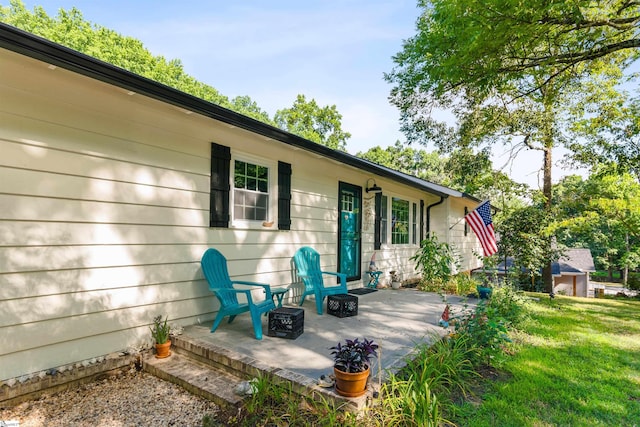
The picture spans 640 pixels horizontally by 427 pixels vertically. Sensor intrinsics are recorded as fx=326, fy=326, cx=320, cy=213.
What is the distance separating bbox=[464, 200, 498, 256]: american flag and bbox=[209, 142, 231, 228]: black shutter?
4.97 meters

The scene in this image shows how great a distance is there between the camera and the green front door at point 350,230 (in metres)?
6.32

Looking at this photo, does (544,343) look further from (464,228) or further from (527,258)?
(464,228)

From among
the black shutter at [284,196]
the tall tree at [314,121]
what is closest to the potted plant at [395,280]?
the black shutter at [284,196]

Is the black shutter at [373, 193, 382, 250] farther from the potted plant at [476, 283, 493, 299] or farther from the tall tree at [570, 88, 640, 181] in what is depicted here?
the tall tree at [570, 88, 640, 181]

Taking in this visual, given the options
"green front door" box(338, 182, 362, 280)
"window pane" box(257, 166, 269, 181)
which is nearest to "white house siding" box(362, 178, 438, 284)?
"green front door" box(338, 182, 362, 280)

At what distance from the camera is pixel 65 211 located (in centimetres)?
276

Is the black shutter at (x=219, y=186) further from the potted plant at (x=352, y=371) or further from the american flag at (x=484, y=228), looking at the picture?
the american flag at (x=484, y=228)

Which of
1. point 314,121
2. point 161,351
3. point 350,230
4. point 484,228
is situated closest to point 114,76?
point 161,351

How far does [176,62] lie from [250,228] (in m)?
23.0

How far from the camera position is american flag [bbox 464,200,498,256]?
6.32 metres

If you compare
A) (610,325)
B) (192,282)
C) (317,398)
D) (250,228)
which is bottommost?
(610,325)

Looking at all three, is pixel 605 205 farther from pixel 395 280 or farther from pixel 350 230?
pixel 350 230

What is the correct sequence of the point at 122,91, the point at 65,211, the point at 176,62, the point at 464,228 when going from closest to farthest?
the point at 65,211 < the point at 122,91 < the point at 464,228 < the point at 176,62

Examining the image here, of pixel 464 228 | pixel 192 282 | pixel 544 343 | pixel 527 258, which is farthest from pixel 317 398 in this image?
pixel 464 228
